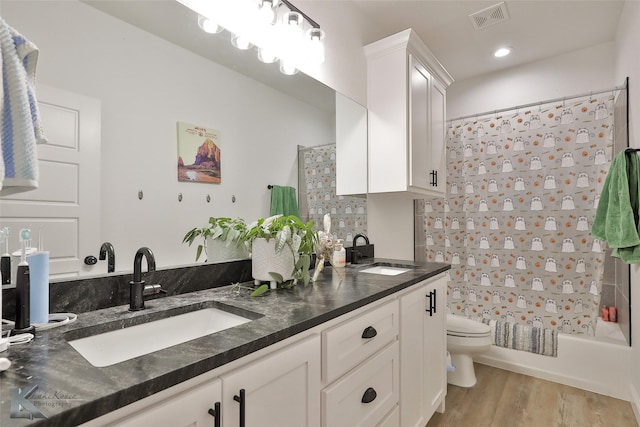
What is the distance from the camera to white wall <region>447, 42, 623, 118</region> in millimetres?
2722

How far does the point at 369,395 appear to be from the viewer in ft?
4.01

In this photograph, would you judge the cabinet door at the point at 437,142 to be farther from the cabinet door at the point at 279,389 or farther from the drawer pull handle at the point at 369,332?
the cabinet door at the point at 279,389

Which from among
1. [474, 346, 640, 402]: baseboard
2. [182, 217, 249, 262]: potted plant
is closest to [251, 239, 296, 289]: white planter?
[182, 217, 249, 262]: potted plant

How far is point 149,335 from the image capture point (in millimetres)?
973

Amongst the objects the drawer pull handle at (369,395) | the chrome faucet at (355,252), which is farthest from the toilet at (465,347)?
the drawer pull handle at (369,395)

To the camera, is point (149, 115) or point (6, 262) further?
point (149, 115)

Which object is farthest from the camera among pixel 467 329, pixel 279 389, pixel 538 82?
pixel 538 82

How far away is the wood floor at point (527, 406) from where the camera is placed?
75.6 inches

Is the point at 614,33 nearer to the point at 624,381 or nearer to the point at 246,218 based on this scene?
the point at 624,381

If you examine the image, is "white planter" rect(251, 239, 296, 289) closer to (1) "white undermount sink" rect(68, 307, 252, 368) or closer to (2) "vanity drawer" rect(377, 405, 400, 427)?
(1) "white undermount sink" rect(68, 307, 252, 368)

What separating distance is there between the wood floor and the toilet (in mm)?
64

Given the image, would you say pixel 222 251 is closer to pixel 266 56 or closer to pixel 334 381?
pixel 334 381

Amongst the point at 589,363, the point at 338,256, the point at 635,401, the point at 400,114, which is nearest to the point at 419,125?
the point at 400,114

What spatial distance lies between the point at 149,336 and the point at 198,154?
0.67 meters
